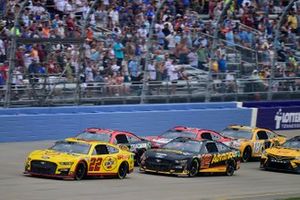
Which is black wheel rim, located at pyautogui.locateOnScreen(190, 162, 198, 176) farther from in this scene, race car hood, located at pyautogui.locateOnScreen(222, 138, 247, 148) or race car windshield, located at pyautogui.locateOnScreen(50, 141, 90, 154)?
race car hood, located at pyautogui.locateOnScreen(222, 138, 247, 148)

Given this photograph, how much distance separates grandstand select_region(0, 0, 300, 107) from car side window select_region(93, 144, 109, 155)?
19.3 feet

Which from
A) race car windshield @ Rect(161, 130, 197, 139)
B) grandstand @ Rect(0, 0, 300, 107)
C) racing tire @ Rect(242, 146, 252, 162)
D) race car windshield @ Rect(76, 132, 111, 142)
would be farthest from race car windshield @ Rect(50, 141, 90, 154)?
racing tire @ Rect(242, 146, 252, 162)

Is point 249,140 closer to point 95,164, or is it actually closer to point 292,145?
point 292,145

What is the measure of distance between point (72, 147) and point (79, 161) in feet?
2.96

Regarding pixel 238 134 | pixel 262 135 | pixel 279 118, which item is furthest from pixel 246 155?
pixel 279 118

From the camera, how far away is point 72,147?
76.6 feet

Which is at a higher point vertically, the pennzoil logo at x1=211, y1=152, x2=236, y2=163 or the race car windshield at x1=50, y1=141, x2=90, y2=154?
the race car windshield at x1=50, y1=141, x2=90, y2=154

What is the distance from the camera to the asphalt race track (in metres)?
20.3

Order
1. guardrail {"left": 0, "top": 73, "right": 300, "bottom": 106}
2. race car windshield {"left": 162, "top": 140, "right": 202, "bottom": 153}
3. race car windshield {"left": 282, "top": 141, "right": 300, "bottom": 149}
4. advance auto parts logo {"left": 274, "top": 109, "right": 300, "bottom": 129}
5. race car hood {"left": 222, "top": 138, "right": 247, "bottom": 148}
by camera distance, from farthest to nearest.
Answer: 1. advance auto parts logo {"left": 274, "top": 109, "right": 300, "bottom": 129}
2. race car hood {"left": 222, "top": 138, "right": 247, "bottom": 148}
3. guardrail {"left": 0, "top": 73, "right": 300, "bottom": 106}
4. race car windshield {"left": 282, "top": 141, "right": 300, "bottom": 149}
5. race car windshield {"left": 162, "top": 140, "right": 202, "bottom": 153}

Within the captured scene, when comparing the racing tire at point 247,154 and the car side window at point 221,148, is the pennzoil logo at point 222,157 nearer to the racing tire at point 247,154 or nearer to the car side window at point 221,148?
the car side window at point 221,148

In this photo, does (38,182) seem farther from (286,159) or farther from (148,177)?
(286,159)

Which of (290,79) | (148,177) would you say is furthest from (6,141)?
(290,79)

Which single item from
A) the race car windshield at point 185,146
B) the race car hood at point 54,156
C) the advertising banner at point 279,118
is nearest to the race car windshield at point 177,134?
the race car windshield at point 185,146

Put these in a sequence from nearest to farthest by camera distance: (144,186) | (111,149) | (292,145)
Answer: (144,186) < (111,149) < (292,145)
